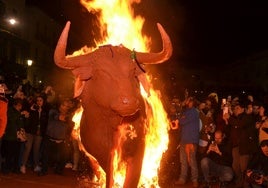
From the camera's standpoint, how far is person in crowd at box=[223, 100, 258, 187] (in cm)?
1344

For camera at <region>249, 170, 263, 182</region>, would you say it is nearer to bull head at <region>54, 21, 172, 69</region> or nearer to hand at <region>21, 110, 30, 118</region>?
bull head at <region>54, 21, 172, 69</region>

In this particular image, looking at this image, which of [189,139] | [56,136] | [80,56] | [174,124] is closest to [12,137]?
[56,136]

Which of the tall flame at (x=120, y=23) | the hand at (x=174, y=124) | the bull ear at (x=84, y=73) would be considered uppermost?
the tall flame at (x=120, y=23)

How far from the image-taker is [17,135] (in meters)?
13.8

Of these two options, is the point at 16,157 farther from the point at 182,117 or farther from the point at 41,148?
the point at 182,117

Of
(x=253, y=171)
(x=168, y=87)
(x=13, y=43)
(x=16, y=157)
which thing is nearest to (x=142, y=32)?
(x=253, y=171)

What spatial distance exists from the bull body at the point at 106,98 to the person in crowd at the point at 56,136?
23.0ft

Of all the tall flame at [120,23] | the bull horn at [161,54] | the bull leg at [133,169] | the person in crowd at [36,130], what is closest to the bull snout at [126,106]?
the bull leg at [133,169]

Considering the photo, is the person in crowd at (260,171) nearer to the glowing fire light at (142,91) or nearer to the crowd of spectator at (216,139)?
the crowd of spectator at (216,139)

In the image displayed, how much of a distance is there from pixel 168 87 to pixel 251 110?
5729mm

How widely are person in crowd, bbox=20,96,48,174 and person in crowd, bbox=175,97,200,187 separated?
384cm

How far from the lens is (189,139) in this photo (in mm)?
13656

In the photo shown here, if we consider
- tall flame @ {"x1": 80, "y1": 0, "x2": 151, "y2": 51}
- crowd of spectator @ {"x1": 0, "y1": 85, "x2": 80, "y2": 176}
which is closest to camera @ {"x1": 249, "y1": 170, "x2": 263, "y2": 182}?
tall flame @ {"x1": 80, "y1": 0, "x2": 151, "y2": 51}

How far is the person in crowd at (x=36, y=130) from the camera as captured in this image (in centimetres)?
1433
